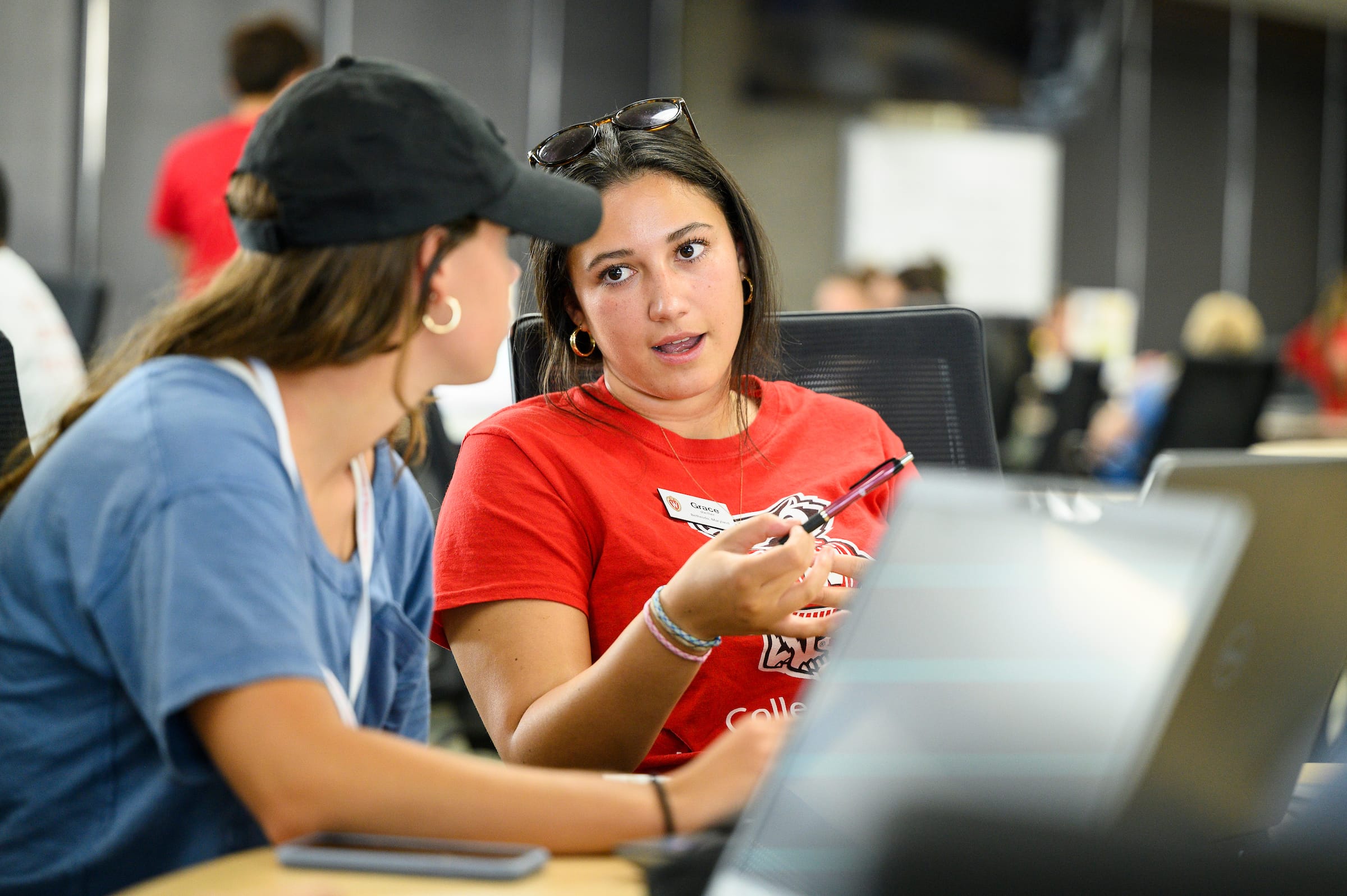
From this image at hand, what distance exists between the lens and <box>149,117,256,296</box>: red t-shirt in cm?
337

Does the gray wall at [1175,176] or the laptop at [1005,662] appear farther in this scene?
the gray wall at [1175,176]

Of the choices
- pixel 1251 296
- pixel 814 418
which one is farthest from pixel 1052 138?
pixel 814 418

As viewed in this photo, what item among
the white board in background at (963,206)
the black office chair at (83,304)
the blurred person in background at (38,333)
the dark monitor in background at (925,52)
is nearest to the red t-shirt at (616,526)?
the blurred person in background at (38,333)

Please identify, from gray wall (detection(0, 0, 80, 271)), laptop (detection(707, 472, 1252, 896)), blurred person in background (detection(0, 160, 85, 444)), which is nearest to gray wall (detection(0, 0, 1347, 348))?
gray wall (detection(0, 0, 80, 271))

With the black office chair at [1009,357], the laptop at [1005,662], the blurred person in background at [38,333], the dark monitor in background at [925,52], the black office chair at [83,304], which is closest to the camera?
the laptop at [1005,662]

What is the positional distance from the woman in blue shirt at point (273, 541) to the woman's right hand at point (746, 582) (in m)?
0.21

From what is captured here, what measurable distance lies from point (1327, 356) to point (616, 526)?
5947 millimetres

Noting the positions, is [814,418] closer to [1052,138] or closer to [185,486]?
[185,486]

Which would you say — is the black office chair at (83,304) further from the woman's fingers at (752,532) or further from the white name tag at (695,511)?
the woman's fingers at (752,532)

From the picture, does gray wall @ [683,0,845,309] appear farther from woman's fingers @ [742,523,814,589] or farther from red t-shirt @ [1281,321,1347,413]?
woman's fingers @ [742,523,814,589]

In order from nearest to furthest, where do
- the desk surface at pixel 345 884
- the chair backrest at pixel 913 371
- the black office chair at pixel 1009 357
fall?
the desk surface at pixel 345 884
the chair backrest at pixel 913 371
the black office chair at pixel 1009 357

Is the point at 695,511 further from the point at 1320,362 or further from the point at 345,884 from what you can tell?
the point at 1320,362

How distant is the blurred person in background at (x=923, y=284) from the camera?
13.6 ft

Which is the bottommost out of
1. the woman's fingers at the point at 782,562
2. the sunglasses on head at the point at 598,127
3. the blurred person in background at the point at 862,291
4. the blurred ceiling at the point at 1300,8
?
the woman's fingers at the point at 782,562
